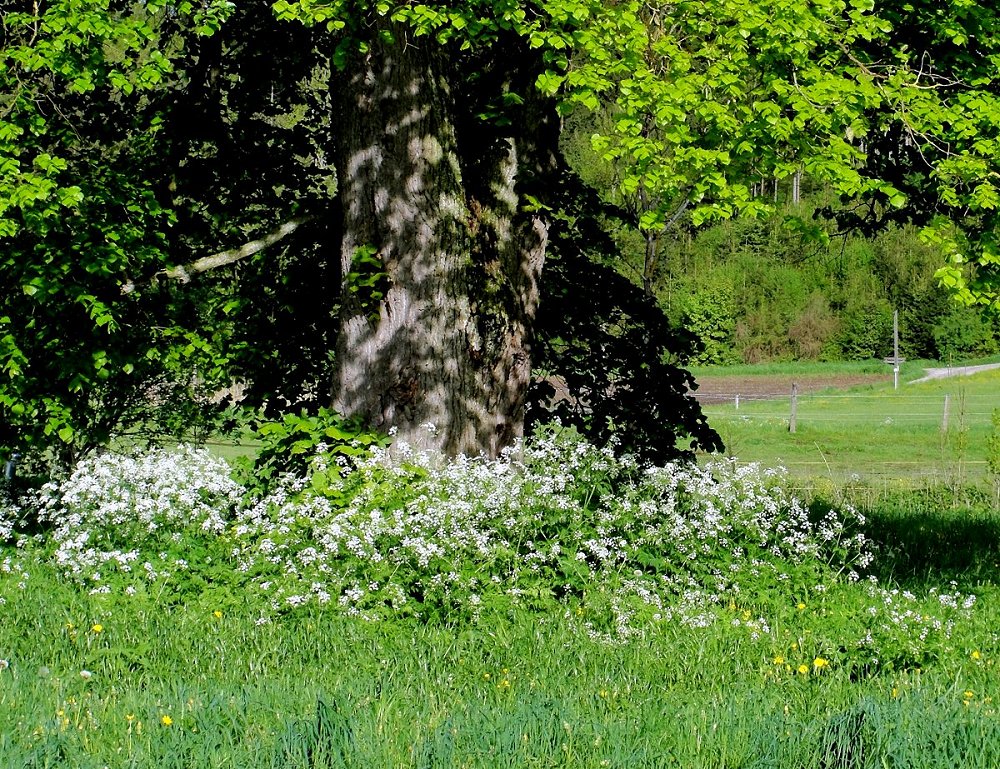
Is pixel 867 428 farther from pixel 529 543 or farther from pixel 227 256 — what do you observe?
pixel 529 543

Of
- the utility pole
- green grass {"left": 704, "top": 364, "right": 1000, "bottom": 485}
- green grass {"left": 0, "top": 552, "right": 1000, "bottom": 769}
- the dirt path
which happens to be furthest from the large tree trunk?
the dirt path

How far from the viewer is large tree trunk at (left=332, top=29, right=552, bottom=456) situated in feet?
24.6

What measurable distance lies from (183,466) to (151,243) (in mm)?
2226

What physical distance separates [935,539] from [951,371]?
38088 millimetres

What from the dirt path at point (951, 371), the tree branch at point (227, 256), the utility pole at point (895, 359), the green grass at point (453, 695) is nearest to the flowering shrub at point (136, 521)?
the green grass at point (453, 695)

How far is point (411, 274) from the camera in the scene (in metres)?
7.56

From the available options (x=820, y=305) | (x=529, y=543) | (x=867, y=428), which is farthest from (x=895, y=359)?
(x=529, y=543)

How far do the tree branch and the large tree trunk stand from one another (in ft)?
3.54

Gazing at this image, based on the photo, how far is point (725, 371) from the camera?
47.0m

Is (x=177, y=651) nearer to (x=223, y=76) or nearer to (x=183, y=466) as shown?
(x=183, y=466)

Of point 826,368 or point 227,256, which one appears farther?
point 826,368

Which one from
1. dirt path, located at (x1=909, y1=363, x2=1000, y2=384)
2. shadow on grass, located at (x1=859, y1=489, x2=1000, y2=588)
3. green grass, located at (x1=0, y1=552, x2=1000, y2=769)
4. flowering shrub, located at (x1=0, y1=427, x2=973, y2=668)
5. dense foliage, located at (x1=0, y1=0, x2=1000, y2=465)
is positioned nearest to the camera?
green grass, located at (x1=0, y1=552, x2=1000, y2=769)

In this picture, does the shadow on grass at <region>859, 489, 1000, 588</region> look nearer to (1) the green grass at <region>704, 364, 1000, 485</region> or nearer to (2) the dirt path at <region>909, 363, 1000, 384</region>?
(1) the green grass at <region>704, 364, 1000, 485</region>

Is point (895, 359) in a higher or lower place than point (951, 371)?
higher
